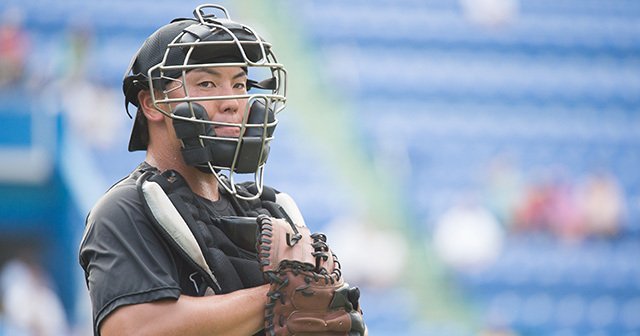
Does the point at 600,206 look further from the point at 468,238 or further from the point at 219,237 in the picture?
the point at 219,237

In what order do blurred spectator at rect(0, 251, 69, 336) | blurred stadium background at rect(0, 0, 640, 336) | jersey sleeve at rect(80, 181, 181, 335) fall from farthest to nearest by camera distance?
blurred stadium background at rect(0, 0, 640, 336)
blurred spectator at rect(0, 251, 69, 336)
jersey sleeve at rect(80, 181, 181, 335)

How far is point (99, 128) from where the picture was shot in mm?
10531

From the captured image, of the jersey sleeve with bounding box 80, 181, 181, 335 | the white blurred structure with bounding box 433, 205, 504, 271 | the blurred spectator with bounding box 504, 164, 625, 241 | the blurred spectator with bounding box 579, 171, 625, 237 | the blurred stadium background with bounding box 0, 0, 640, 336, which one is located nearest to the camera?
the jersey sleeve with bounding box 80, 181, 181, 335

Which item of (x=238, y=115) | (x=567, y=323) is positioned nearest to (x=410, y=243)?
(x=567, y=323)

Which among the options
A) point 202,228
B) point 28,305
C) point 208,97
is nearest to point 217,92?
point 208,97

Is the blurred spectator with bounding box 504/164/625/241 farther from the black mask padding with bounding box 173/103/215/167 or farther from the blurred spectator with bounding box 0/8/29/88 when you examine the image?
the black mask padding with bounding box 173/103/215/167

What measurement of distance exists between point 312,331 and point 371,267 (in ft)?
25.3

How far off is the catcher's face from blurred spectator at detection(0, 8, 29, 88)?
7918 millimetres

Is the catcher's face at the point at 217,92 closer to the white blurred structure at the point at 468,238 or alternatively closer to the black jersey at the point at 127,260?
the black jersey at the point at 127,260

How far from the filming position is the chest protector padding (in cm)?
229

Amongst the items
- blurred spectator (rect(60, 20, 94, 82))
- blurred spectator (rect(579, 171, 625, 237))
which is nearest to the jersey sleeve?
blurred spectator (rect(60, 20, 94, 82))

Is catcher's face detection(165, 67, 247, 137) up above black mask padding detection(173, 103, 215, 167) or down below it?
above

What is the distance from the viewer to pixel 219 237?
235 centimetres

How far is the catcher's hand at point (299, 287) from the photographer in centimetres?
214
